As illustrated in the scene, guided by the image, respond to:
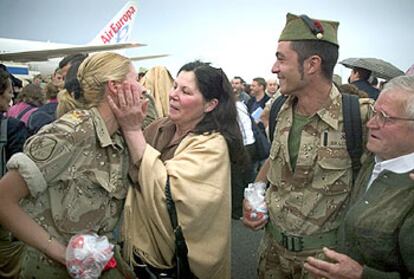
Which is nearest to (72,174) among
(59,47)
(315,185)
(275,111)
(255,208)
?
(255,208)

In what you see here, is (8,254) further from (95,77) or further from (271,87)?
(271,87)

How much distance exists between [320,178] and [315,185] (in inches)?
1.5

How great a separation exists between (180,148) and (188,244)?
40cm

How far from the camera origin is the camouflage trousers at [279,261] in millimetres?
1967

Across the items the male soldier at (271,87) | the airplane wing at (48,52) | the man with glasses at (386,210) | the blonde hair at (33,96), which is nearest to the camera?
the man with glasses at (386,210)

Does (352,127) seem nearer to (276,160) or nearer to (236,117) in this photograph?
(276,160)

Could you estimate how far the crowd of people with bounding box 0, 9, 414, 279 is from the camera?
151 cm

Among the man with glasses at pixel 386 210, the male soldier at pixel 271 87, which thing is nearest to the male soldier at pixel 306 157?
the man with glasses at pixel 386 210

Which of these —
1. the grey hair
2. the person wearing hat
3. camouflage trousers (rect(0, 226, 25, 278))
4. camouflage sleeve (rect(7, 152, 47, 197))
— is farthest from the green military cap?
the person wearing hat

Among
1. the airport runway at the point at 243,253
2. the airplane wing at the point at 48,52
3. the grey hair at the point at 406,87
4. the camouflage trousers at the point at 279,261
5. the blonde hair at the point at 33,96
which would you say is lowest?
the airport runway at the point at 243,253

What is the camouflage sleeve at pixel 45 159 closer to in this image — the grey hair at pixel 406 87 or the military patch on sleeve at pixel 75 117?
the military patch on sleeve at pixel 75 117

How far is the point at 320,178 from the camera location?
6.45 feet

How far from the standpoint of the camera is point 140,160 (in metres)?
1.73

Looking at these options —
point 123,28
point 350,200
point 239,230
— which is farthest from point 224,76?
point 123,28
